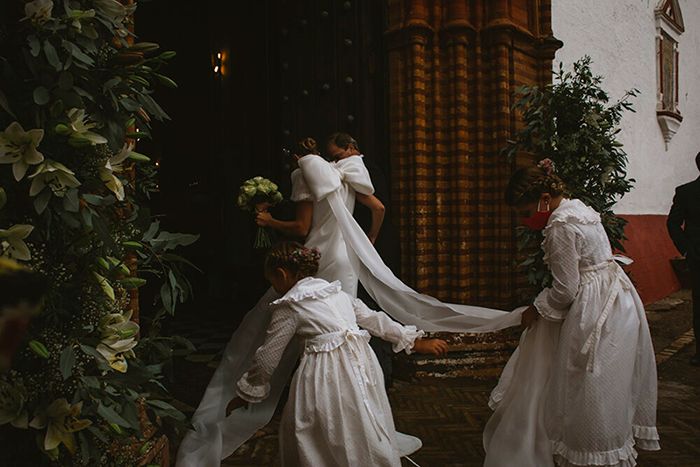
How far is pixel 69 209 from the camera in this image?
1.44 metres

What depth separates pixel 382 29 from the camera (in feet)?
17.1

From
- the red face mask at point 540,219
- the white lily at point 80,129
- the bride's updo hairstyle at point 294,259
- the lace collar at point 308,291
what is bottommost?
the lace collar at point 308,291

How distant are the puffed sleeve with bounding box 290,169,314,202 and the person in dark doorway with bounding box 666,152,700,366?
3.68 meters

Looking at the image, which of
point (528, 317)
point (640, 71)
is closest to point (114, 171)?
point (528, 317)

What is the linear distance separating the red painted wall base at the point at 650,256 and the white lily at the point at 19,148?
7846mm

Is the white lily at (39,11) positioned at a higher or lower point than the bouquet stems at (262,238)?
higher

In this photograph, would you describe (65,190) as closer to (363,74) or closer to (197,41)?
(363,74)

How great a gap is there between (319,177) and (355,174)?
274 millimetres

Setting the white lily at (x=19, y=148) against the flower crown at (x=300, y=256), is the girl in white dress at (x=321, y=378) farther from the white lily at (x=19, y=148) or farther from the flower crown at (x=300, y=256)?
the white lily at (x=19, y=148)

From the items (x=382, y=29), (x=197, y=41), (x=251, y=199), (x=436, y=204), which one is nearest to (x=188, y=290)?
(x=251, y=199)

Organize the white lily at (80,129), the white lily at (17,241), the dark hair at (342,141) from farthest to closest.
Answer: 1. the dark hair at (342,141)
2. the white lily at (80,129)
3. the white lily at (17,241)

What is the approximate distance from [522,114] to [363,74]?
1411mm

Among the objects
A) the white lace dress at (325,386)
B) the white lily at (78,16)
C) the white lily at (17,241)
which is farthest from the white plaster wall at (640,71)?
the white lily at (17,241)

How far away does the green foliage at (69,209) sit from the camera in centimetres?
142
